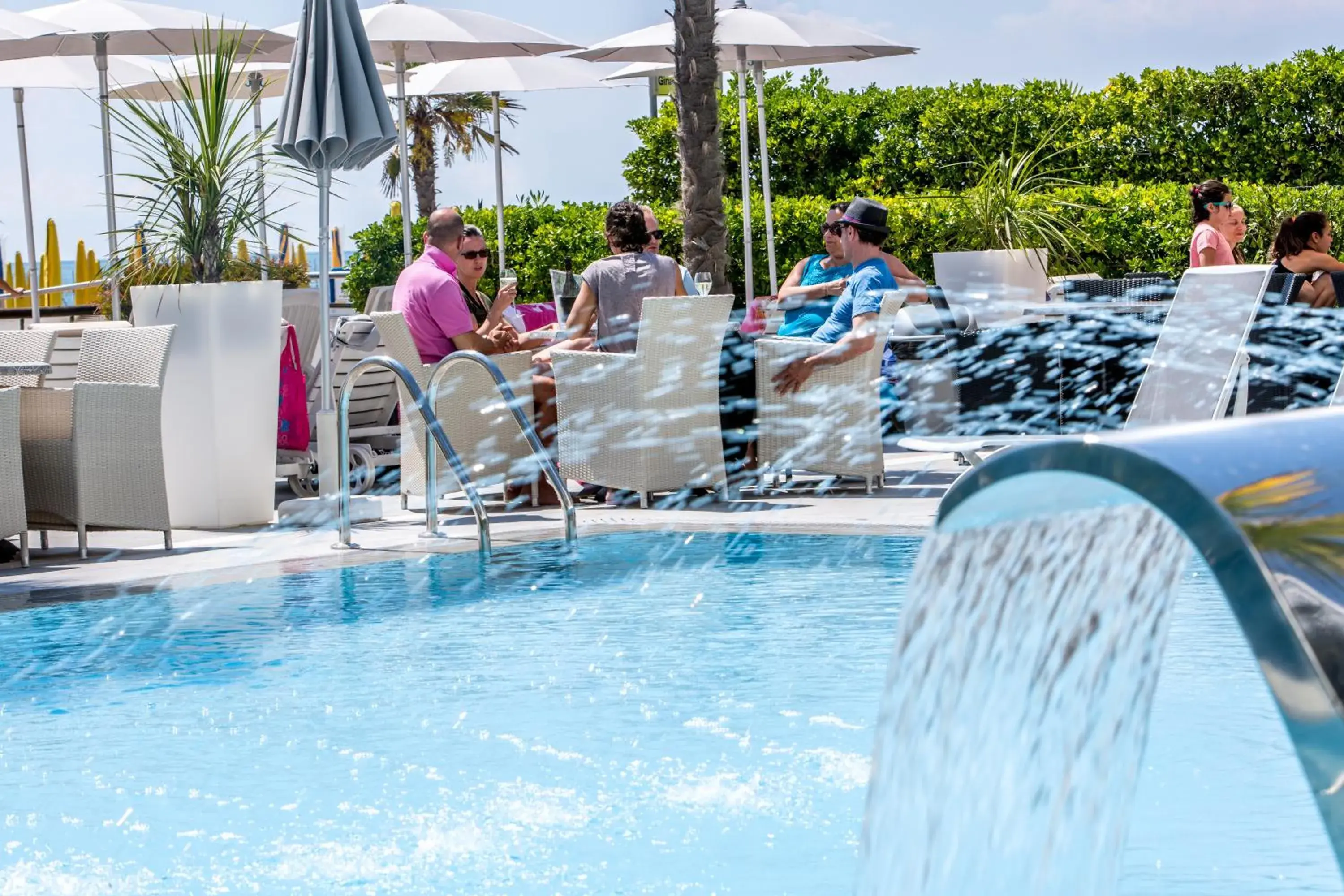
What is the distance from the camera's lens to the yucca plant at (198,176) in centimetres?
693

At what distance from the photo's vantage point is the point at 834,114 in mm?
19062

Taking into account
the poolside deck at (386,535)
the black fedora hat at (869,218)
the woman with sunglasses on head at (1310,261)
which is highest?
the black fedora hat at (869,218)

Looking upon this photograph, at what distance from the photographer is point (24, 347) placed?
6922 mm

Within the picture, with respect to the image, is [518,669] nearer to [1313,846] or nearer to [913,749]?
[1313,846]

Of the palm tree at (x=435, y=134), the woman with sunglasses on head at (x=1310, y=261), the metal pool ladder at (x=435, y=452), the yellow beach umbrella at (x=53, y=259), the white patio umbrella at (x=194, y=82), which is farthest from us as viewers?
the palm tree at (x=435, y=134)

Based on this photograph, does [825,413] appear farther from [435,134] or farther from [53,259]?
[435,134]

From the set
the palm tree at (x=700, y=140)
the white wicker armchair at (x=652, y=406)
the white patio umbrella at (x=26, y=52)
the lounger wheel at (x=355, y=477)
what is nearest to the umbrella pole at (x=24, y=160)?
the white patio umbrella at (x=26, y=52)

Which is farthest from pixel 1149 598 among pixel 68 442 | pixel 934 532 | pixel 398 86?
pixel 398 86

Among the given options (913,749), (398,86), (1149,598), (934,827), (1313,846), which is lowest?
(1313,846)

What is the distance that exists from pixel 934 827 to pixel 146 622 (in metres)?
4.00

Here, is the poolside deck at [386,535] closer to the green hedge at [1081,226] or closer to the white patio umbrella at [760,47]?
the white patio umbrella at [760,47]

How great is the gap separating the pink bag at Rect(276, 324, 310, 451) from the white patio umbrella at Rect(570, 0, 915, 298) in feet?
16.9

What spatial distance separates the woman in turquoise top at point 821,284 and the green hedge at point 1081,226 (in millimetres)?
5092

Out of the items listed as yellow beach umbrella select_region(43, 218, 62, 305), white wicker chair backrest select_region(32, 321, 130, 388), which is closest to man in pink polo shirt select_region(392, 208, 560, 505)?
white wicker chair backrest select_region(32, 321, 130, 388)
